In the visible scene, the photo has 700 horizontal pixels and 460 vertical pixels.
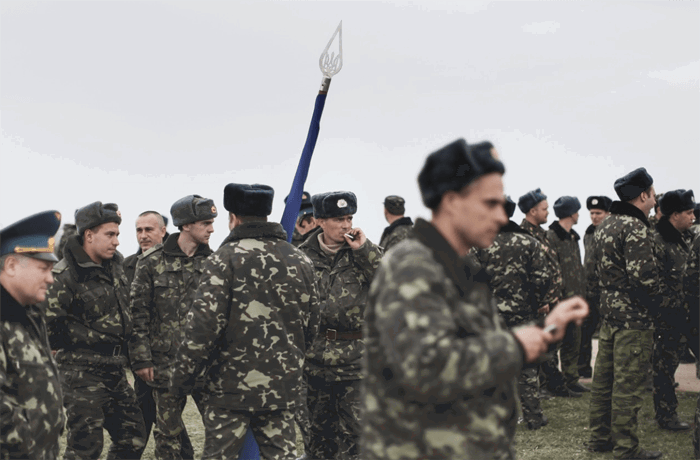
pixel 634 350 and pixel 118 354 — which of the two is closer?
pixel 118 354

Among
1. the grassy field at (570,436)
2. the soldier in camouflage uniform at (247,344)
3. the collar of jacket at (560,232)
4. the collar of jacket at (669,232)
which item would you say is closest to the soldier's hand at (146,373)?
the grassy field at (570,436)

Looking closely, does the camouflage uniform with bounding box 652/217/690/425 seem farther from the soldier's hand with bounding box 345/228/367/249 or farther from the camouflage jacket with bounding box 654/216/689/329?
the soldier's hand with bounding box 345/228/367/249

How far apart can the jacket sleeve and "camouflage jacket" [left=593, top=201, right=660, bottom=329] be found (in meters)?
4.71

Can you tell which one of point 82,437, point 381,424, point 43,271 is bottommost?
point 82,437

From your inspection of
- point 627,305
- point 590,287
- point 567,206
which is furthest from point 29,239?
point 590,287

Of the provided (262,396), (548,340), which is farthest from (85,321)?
(548,340)

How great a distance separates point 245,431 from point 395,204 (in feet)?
22.8

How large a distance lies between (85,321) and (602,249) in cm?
468

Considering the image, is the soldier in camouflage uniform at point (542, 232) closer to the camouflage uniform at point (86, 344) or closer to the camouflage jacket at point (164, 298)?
the camouflage jacket at point (164, 298)

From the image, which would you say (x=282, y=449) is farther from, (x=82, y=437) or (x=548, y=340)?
(x=548, y=340)

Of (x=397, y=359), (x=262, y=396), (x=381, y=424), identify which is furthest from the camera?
(x=262, y=396)

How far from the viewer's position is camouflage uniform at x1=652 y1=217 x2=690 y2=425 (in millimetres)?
7387

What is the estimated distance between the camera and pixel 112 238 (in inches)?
240

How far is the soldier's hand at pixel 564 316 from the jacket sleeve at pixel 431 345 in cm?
16
